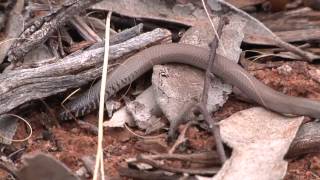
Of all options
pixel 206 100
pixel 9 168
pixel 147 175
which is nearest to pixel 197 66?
pixel 206 100

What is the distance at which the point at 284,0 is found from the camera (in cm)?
364

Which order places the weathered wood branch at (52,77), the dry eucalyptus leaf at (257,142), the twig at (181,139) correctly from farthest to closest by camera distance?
the weathered wood branch at (52,77), the twig at (181,139), the dry eucalyptus leaf at (257,142)

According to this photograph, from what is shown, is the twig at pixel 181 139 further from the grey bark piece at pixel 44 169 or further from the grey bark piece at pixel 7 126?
the grey bark piece at pixel 7 126

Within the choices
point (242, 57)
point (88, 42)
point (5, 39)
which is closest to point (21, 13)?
point (5, 39)

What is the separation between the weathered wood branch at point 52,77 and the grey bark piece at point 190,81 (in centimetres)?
25

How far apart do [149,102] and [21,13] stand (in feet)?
2.86

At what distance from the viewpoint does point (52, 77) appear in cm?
286

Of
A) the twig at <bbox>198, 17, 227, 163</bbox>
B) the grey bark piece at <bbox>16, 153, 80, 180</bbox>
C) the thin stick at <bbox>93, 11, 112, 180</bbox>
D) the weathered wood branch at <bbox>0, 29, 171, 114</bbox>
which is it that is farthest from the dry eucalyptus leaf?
the weathered wood branch at <bbox>0, 29, 171, 114</bbox>

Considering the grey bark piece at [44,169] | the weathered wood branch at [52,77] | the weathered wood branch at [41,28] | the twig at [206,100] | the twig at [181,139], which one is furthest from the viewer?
the weathered wood branch at [41,28]

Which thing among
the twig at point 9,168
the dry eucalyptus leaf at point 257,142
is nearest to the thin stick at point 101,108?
the twig at point 9,168

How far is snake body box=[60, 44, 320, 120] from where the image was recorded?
2.90 meters

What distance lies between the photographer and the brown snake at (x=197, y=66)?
2900mm

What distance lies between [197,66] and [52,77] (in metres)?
0.73

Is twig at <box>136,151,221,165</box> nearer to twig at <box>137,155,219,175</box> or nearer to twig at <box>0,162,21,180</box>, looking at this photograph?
twig at <box>137,155,219,175</box>
